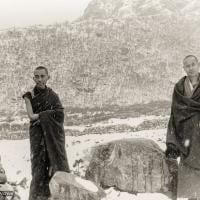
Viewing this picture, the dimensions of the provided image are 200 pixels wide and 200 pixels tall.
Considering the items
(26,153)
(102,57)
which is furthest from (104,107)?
(26,153)

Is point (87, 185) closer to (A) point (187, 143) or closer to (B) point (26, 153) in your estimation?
(A) point (187, 143)

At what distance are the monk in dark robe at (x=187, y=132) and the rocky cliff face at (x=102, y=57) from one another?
19034 millimetres

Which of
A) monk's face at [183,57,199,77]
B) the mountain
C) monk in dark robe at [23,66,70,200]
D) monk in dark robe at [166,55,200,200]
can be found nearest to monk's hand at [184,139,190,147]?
monk in dark robe at [166,55,200,200]

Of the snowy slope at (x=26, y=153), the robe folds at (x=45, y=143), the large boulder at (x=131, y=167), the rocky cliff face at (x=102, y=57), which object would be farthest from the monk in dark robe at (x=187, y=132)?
the rocky cliff face at (x=102, y=57)

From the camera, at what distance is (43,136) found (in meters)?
4.34

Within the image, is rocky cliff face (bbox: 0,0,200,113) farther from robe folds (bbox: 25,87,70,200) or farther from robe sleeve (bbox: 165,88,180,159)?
robe sleeve (bbox: 165,88,180,159)

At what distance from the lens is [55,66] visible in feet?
90.3

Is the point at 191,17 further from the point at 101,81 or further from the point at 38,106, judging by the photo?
the point at 38,106

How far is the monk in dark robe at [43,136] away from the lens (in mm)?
4305

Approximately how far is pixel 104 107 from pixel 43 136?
61.2 ft

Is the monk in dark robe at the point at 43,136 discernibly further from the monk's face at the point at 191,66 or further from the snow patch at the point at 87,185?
the monk's face at the point at 191,66

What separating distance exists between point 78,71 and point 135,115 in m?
10.1

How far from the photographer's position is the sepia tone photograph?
4.10 metres

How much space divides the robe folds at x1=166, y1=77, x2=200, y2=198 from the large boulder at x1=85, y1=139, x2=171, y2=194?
29.1 inches
